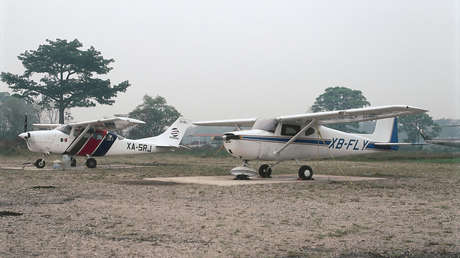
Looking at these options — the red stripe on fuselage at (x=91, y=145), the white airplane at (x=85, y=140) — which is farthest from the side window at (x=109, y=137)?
the red stripe on fuselage at (x=91, y=145)

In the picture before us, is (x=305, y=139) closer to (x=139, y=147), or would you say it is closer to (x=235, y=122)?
(x=235, y=122)

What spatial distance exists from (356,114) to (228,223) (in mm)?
8627

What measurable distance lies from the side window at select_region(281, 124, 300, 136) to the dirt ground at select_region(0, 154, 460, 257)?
14.9ft

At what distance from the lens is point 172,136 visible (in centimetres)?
2497

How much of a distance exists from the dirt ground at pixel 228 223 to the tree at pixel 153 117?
48781mm

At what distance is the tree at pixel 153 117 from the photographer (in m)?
58.9

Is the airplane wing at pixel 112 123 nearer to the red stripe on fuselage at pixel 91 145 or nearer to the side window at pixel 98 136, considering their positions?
the side window at pixel 98 136

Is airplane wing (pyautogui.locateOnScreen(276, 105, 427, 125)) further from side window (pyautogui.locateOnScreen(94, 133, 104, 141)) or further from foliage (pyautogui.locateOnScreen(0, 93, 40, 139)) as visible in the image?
foliage (pyautogui.locateOnScreen(0, 93, 40, 139))

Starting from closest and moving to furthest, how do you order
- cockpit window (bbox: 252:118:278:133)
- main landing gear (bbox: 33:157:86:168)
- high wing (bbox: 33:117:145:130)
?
cockpit window (bbox: 252:118:278:133) → high wing (bbox: 33:117:145:130) → main landing gear (bbox: 33:157:86:168)

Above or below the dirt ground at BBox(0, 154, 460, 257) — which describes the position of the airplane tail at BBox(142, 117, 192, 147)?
above

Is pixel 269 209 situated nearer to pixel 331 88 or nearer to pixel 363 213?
pixel 363 213

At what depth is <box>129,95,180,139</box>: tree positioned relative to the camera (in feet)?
193

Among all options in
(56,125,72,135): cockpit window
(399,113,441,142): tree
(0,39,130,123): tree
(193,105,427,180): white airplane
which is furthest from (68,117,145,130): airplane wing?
(399,113,441,142): tree

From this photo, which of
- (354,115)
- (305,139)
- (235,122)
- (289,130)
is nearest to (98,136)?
(235,122)
